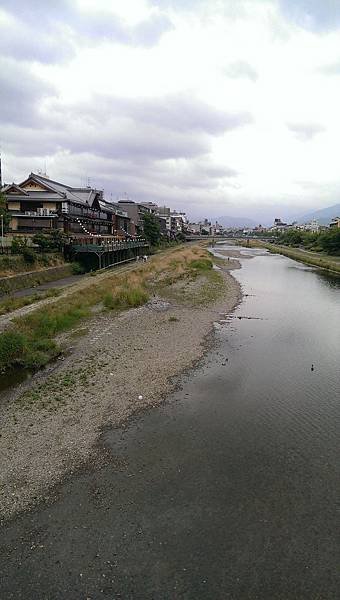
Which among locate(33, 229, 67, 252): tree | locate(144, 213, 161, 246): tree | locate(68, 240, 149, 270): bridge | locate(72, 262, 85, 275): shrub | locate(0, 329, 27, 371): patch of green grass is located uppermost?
locate(144, 213, 161, 246): tree

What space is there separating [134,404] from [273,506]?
5.25m

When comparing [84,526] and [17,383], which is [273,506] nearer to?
[84,526]

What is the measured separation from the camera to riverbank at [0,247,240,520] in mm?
8867

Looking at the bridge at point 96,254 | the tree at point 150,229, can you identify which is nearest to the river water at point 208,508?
the bridge at point 96,254

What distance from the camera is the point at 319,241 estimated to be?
3174 inches

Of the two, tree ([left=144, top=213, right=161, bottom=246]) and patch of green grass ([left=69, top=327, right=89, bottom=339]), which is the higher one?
tree ([left=144, top=213, right=161, bottom=246])

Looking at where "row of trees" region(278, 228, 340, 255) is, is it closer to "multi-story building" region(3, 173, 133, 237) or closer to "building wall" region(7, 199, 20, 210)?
"multi-story building" region(3, 173, 133, 237)

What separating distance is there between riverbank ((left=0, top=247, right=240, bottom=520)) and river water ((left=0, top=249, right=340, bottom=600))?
2.19 ft

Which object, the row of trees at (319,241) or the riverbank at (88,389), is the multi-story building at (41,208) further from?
the row of trees at (319,241)

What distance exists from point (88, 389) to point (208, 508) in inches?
243

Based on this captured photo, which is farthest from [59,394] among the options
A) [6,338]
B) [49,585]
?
[49,585]

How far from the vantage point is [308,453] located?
9.89m

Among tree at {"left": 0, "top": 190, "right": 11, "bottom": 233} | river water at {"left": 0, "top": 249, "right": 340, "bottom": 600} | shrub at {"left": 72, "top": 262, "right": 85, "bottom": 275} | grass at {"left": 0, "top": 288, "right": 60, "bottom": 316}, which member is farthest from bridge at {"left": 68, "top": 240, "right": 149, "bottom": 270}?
river water at {"left": 0, "top": 249, "right": 340, "bottom": 600}

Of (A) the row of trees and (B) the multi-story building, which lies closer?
(B) the multi-story building
